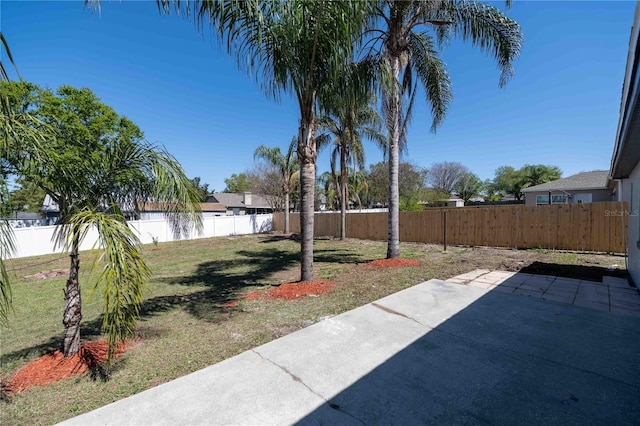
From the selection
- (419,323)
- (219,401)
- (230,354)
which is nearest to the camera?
(219,401)

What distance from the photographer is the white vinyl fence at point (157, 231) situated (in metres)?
14.2

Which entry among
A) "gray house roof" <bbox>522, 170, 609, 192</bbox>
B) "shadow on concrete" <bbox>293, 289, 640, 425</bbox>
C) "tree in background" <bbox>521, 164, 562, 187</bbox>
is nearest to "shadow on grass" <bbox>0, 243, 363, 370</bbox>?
"shadow on concrete" <bbox>293, 289, 640, 425</bbox>

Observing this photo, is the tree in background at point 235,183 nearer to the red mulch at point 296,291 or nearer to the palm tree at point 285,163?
the palm tree at point 285,163

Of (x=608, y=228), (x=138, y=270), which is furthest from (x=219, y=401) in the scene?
(x=608, y=228)

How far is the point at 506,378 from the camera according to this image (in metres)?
2.60

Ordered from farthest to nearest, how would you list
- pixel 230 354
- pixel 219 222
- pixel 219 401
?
pixel 219 222
pixel 230 354
pixel 219 401

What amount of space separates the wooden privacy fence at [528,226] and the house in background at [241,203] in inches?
Answer: 1109

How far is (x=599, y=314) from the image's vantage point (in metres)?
4.02

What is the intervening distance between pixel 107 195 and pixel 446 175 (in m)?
45.6

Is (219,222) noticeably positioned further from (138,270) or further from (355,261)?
(138,270)

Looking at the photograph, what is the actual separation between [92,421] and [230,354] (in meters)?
1.29

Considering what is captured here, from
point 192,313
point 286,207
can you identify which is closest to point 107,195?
point 192,313

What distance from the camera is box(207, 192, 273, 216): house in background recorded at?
127 ft

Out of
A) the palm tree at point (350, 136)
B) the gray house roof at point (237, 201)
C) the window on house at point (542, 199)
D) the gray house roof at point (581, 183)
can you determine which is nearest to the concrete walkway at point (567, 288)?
the palm tree at point (350, 136)
